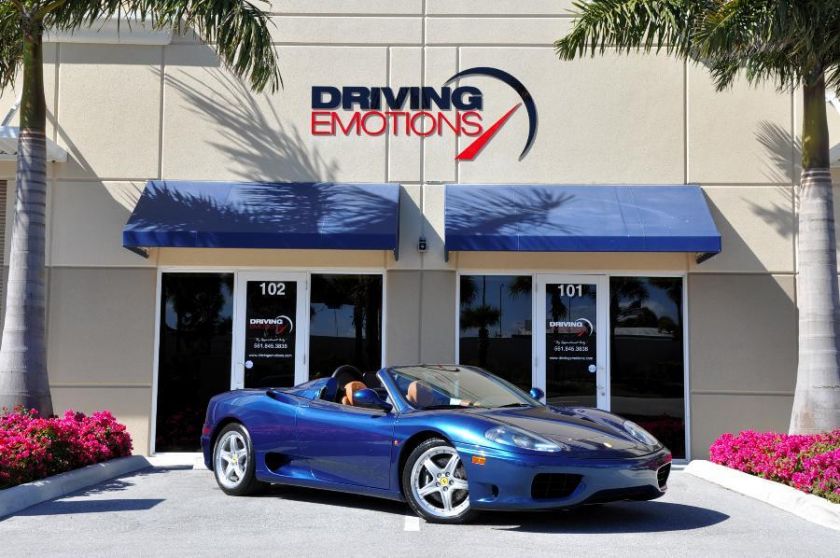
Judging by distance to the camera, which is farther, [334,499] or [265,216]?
[265,216]

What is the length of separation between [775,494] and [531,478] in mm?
3048

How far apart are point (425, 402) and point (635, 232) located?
497cm

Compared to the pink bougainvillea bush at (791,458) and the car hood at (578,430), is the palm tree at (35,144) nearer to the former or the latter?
the car hood at (578,430)

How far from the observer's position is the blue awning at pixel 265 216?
11.5m

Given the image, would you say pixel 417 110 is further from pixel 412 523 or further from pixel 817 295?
pixel 412 523

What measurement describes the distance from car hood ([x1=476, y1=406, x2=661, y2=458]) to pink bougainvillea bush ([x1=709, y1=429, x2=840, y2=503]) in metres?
1.79

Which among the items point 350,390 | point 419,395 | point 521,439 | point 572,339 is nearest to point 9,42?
point 350,390

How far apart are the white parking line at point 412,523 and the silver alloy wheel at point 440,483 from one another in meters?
0.15

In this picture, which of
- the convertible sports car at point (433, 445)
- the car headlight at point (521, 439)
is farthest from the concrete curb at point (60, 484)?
the car headlight at point (521, 439)

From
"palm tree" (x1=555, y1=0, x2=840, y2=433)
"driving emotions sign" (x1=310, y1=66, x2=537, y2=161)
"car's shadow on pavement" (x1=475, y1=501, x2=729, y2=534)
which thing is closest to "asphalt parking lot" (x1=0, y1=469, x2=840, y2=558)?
"car's shadow on pavement" (x1=475, y1=501, x2=729, y2=534)

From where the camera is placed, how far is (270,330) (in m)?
12.6

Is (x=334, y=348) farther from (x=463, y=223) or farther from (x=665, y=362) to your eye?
(x=665, y=362)

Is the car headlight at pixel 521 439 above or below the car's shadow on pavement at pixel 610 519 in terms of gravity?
above

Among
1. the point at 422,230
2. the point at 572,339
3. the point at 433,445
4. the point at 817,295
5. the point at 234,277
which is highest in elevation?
the point at 422,230
